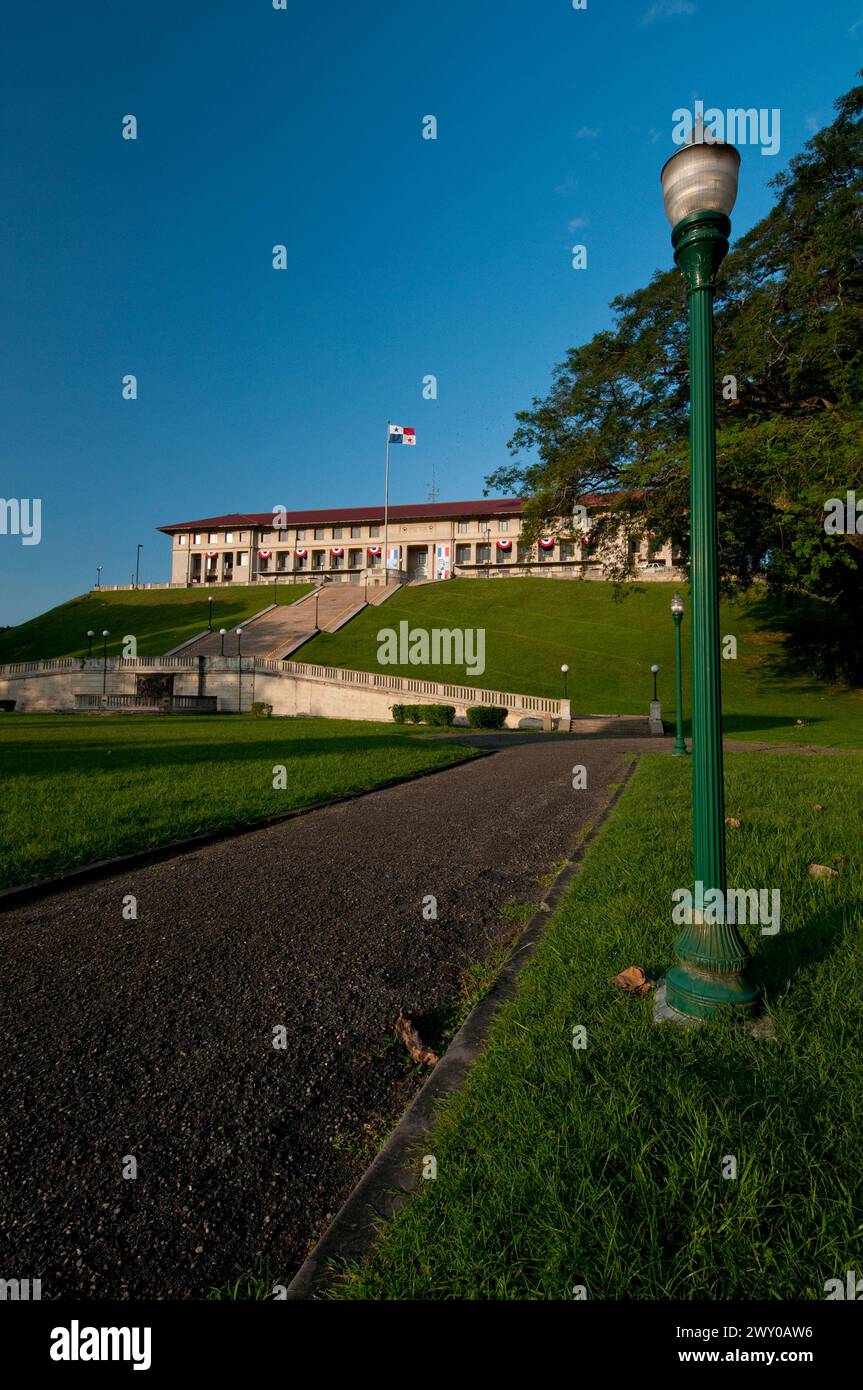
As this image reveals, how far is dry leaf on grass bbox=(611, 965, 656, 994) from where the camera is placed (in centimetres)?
332

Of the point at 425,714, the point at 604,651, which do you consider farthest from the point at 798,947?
the point at 604,651

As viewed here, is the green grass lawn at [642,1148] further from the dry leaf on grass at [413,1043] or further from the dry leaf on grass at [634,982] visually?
the dry leaf on grass at [413,1043]

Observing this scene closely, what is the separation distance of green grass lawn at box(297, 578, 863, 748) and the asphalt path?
750 inches

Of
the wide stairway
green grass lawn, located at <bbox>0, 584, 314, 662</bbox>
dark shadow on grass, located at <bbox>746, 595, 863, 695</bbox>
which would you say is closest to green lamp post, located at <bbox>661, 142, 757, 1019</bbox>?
dark shadow on grass, located at <bbox>746, 595, 863, 695</bbox>

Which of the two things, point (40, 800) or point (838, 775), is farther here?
point (838, 775)

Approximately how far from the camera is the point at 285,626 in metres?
54.9

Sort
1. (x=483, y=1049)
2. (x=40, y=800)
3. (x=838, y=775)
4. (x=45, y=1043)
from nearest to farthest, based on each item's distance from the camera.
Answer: (x=483, y=1049), (x=45, y=1043), (x=40, y=800), (x=838, y=775)

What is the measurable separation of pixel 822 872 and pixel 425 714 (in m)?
26.6

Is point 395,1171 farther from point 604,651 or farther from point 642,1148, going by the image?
point 604,651

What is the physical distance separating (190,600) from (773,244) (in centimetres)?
6189

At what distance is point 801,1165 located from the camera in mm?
2061

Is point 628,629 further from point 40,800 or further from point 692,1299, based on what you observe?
point 692,1299

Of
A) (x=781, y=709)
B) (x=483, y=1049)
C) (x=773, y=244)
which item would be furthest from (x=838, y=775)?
(x=781, y=709)
